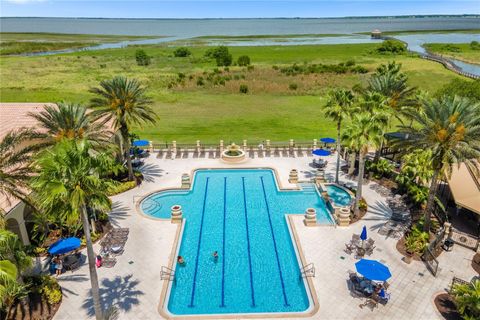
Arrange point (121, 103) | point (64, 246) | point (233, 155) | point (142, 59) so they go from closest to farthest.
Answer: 1. point (64, 246)
2. point (121, 103)
3. point (233, 155)
4. point (142, 59)

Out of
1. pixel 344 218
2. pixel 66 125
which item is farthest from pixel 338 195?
pixel 66 125

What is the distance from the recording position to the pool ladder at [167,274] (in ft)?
65.3

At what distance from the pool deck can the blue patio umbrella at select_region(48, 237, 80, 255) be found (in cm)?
139

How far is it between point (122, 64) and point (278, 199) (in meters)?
91.9

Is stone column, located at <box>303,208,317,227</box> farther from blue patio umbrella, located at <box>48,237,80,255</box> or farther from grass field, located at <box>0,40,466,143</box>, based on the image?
grass field, located at <box>0,40,466,143</box>

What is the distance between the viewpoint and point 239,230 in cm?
2527

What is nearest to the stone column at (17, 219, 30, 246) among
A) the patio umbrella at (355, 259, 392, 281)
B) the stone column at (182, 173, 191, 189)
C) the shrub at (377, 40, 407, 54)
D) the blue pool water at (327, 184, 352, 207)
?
the stone column at (182, 173, 191, 189)

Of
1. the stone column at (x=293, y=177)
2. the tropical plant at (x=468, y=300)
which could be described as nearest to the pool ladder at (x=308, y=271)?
the tropical plant at (x=468, y=300)

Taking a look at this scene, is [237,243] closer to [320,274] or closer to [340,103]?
[320,274]

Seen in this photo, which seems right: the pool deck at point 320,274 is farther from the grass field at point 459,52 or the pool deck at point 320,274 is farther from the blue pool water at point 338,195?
the grass field at point 459,52

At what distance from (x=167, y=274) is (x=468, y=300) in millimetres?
15063

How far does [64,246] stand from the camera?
2050 centimetres

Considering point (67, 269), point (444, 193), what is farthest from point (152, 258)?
point (444, 193)

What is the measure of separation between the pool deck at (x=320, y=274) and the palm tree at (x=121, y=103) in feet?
22.7
